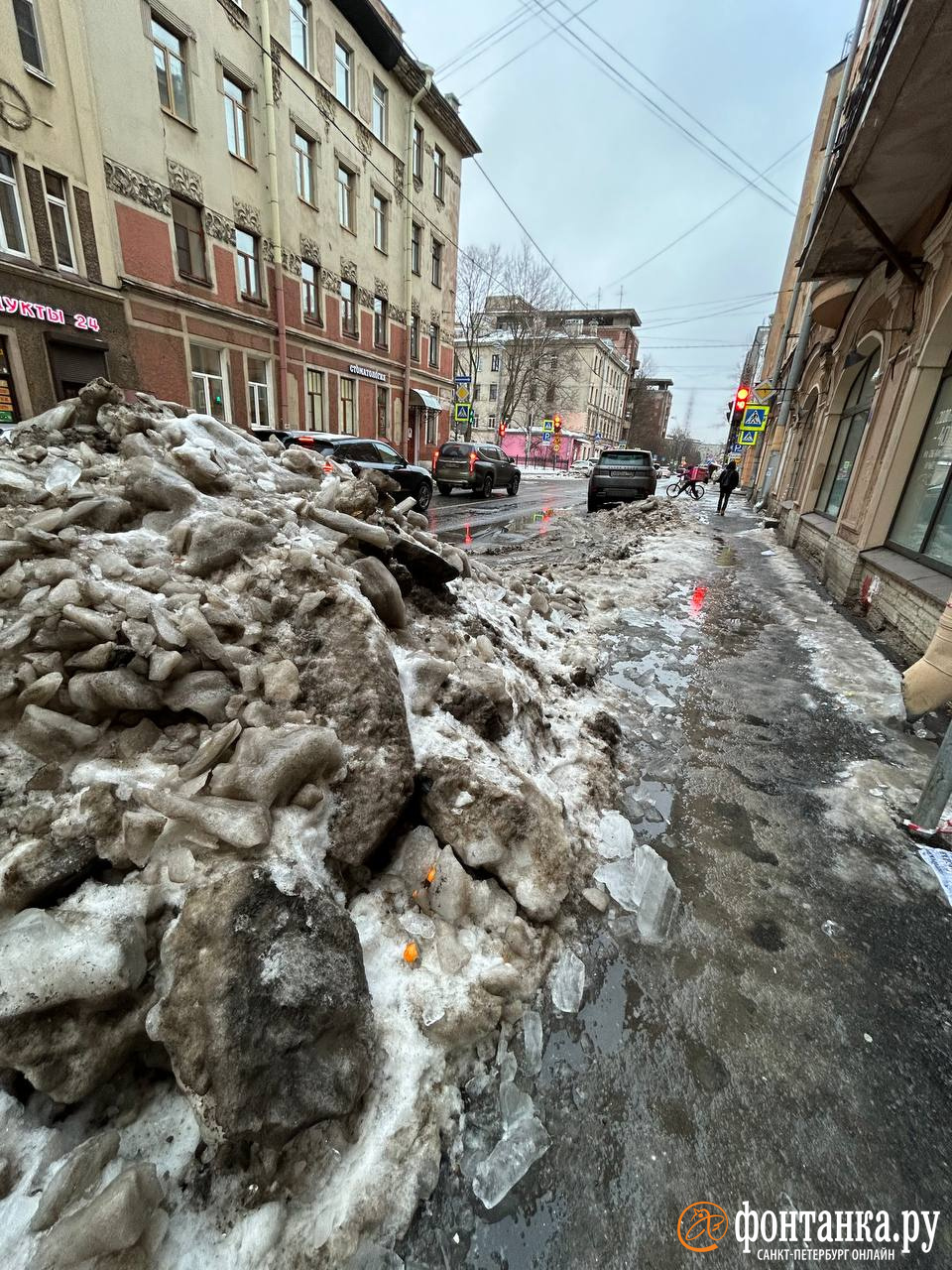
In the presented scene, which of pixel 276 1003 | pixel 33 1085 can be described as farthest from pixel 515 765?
pixel 33 1085

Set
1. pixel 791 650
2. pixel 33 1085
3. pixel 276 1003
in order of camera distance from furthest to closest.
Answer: pixel 791 650 < pixel 276 1003 < pixel 33 1085

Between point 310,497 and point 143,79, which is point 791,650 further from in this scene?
point 143,79

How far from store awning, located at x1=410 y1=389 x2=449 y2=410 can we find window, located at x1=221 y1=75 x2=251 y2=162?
386 inches

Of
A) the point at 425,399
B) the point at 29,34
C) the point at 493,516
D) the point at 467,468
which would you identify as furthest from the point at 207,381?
the point at 425,399

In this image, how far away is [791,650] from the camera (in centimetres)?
541

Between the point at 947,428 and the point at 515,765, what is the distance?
638cm

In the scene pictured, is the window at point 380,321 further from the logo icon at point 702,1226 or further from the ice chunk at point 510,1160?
the logo icon at point 702,1226

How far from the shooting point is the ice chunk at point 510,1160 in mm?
1428

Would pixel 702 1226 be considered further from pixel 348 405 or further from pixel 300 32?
pixel 300 32

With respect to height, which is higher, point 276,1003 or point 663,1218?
point 276,1003

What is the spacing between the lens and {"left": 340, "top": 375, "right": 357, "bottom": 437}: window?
2028 cm

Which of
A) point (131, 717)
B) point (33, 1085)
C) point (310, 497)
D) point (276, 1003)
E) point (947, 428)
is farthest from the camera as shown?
point (947, 428)

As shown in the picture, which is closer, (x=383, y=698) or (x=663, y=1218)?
(x=663, y=1218)

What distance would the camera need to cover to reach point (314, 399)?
1906cm
